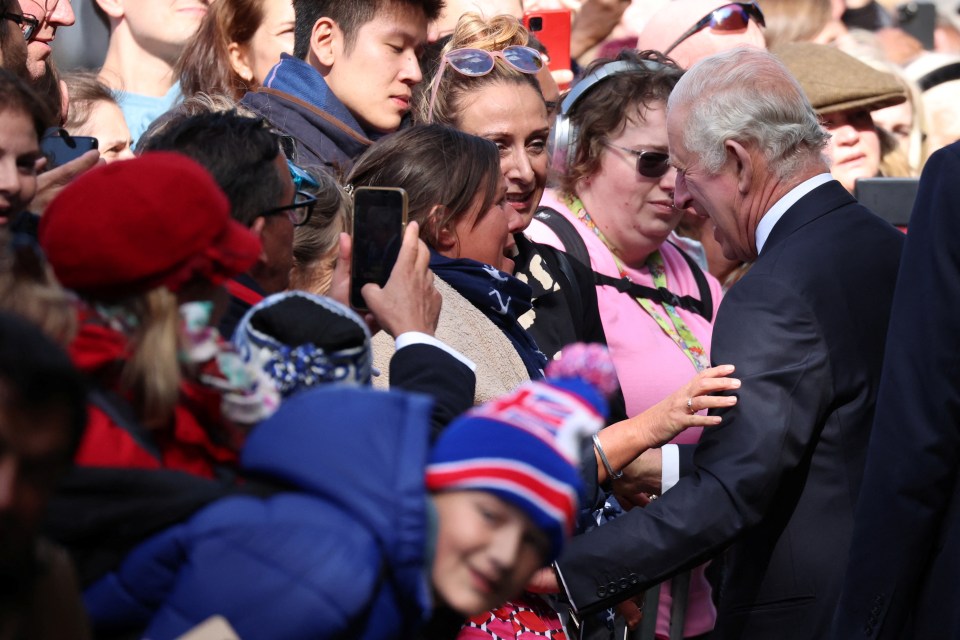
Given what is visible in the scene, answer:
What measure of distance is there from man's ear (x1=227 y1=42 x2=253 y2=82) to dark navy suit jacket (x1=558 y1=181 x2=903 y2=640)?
2.14 metres

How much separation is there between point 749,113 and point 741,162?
123mm

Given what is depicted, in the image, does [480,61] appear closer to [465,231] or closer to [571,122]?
[571,122]

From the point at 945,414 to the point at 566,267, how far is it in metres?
1.44

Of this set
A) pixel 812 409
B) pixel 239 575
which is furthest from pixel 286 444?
pixel 812 409

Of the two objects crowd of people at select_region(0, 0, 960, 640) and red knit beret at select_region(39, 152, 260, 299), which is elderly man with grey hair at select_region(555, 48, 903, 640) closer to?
crowd of people at select_region(0, 0, 960, 640)

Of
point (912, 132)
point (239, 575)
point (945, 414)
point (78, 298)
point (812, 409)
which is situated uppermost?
point (78, 298)

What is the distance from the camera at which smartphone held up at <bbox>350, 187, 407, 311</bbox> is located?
2557mm

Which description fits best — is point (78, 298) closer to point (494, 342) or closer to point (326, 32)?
point (494, 342)

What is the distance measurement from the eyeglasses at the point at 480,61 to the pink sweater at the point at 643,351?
0.49m

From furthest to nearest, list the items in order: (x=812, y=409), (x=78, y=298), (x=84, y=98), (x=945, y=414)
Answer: (x=84, y=98) < (x=812, y=409) < (x=945, y=414) < (x=78, y=298)

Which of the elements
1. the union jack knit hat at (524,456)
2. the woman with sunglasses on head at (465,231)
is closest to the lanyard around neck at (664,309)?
the woman with sunglasses on head at (465,231)

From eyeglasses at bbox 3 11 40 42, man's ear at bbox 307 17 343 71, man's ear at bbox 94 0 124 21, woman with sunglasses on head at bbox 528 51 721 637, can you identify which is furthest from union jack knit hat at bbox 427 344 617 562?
man's ear at bbox 94 0 124 21

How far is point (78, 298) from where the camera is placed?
63.1 inches

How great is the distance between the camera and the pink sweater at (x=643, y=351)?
3.83m
